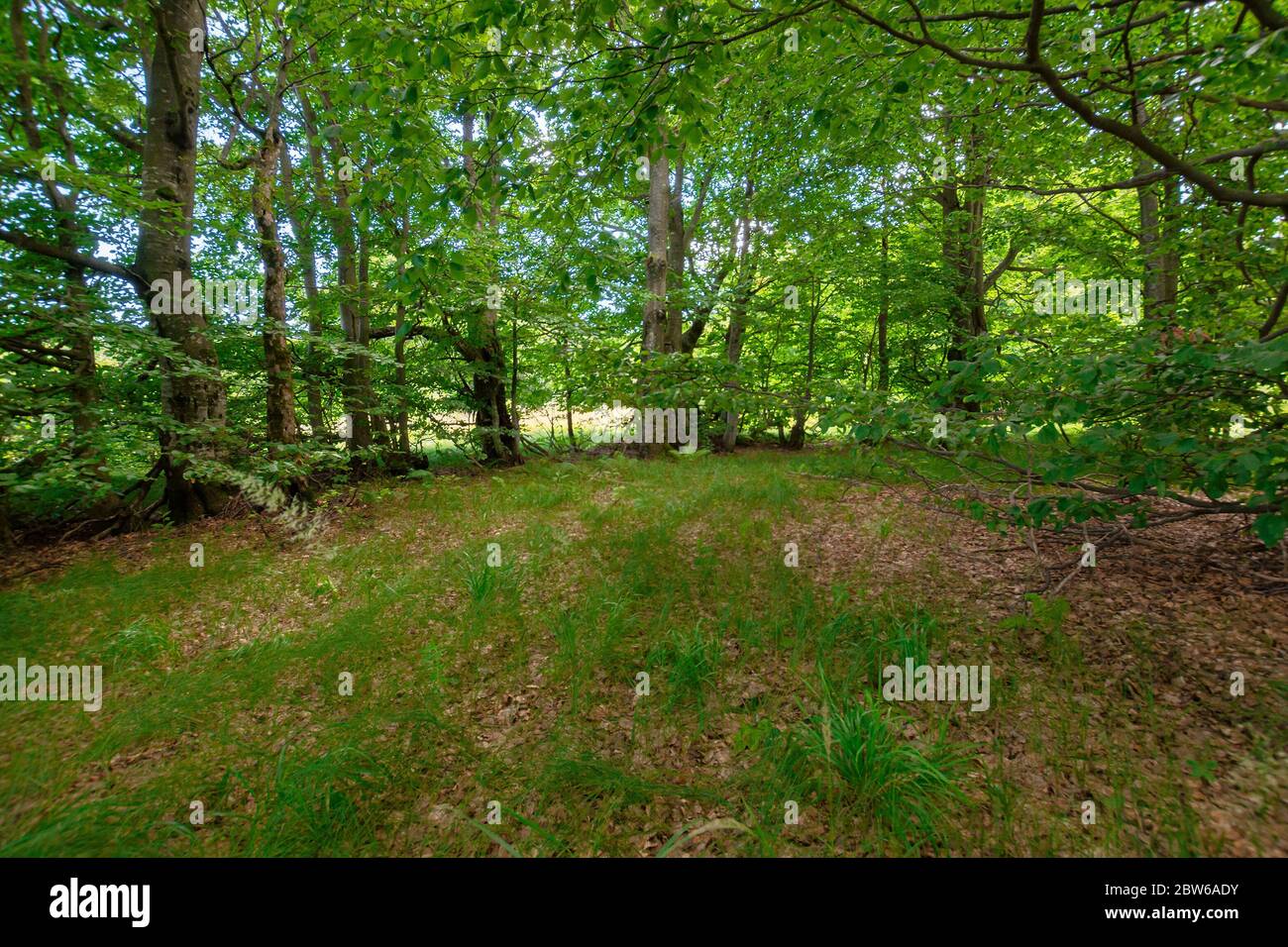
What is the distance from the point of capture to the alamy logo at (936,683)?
3.11m

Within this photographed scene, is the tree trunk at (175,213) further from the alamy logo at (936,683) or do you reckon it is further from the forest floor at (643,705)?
the alamy logo at (936,683)

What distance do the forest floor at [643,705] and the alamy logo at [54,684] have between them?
0.33ft

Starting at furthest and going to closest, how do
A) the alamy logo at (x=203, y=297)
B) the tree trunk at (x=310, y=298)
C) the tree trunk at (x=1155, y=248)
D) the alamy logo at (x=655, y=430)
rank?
the tree trunk at (x=310, y=298)
the alamy logo at (x=655, y=430)
the alamy logo at (x=203, y=297)
the tree trunk at (x=1155, y=248)

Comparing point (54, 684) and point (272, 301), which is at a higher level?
point (272, 301)

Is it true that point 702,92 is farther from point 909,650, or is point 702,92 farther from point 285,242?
point 285,242

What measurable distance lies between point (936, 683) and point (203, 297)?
10.5 meters

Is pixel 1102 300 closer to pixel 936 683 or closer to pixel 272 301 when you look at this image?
pixel 936 683

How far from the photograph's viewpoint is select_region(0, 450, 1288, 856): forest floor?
226cm

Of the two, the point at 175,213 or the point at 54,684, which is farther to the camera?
the point at 175,213

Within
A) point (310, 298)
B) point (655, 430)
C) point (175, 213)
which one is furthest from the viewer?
point (655, 430)

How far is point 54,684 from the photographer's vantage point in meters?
3.37
